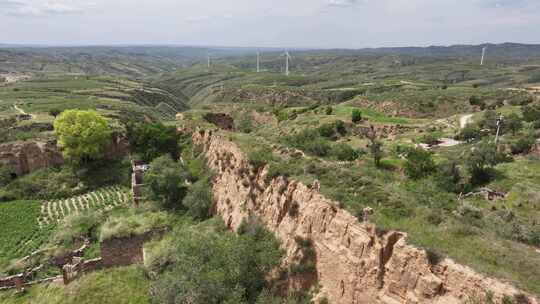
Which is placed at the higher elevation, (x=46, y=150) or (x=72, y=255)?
(x=46, y=150)

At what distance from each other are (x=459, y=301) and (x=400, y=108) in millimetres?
50693

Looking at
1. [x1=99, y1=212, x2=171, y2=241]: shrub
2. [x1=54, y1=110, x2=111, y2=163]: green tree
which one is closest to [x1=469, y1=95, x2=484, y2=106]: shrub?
[x1=99, y1=212, x2=171, y2=241]: shrub

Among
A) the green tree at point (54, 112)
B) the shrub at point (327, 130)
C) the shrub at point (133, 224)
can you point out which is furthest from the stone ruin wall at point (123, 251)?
the green tree at point (54, 112)

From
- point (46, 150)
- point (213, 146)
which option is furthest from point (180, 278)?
point (46, 150)

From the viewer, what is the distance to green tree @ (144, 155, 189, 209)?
2722 centimetres

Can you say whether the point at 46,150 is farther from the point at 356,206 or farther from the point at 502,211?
the point at 502,211

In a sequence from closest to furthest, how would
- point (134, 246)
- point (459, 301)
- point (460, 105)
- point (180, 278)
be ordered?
point (459, 301) < point (180, 278) < point (134, 246) < point (460, 105)

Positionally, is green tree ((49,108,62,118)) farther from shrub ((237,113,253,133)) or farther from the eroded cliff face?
the eroded cliff face

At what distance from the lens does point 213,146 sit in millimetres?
31016

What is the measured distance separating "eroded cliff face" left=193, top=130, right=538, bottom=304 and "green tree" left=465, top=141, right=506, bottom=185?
1616 cm

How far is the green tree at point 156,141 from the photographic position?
37281 mm

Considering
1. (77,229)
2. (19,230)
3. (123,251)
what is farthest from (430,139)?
(19,230)

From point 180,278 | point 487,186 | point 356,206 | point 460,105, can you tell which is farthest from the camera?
point 460,105

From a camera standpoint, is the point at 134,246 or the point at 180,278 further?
the point at 134,246
